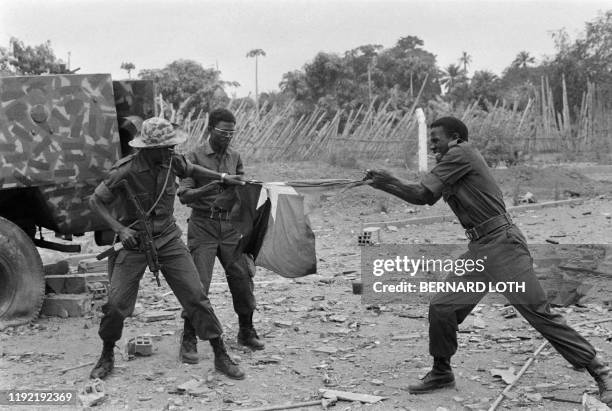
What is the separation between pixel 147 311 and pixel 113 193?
2.50 metres

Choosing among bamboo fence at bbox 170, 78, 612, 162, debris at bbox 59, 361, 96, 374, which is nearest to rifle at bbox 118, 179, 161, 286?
debris at bbox 59, 361, 96, 374

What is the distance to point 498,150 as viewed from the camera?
64.1 ft

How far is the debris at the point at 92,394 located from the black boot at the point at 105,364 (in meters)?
0.11

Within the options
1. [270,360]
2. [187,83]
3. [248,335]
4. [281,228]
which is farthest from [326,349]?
[187,83]

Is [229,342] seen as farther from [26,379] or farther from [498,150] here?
[498,150]

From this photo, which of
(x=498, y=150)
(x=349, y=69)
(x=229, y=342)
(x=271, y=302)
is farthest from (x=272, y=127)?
(x=349, y=69)

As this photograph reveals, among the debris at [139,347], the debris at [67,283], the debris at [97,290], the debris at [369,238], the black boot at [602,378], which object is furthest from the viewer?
the debris at [369,238]

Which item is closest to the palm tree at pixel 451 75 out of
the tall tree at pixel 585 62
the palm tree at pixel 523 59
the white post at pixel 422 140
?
the palm tree at pixel 523 59

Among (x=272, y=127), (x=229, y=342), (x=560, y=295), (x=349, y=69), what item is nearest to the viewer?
(x=229, y=342)

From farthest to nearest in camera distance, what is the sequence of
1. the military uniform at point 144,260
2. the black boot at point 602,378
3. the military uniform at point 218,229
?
1. the military uniform at point 218,229
2. the military uniform at point 144,260
3. the black boot at point 602,378

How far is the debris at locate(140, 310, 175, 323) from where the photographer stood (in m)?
7.08

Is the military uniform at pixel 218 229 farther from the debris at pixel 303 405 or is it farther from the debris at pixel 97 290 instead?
the debris at pixel 97 290

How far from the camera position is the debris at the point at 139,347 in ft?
19.2

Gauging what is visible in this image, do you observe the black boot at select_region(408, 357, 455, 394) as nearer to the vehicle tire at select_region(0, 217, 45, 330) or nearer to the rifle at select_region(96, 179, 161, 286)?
the rifle at select_region(96, 179, 161, 286)
